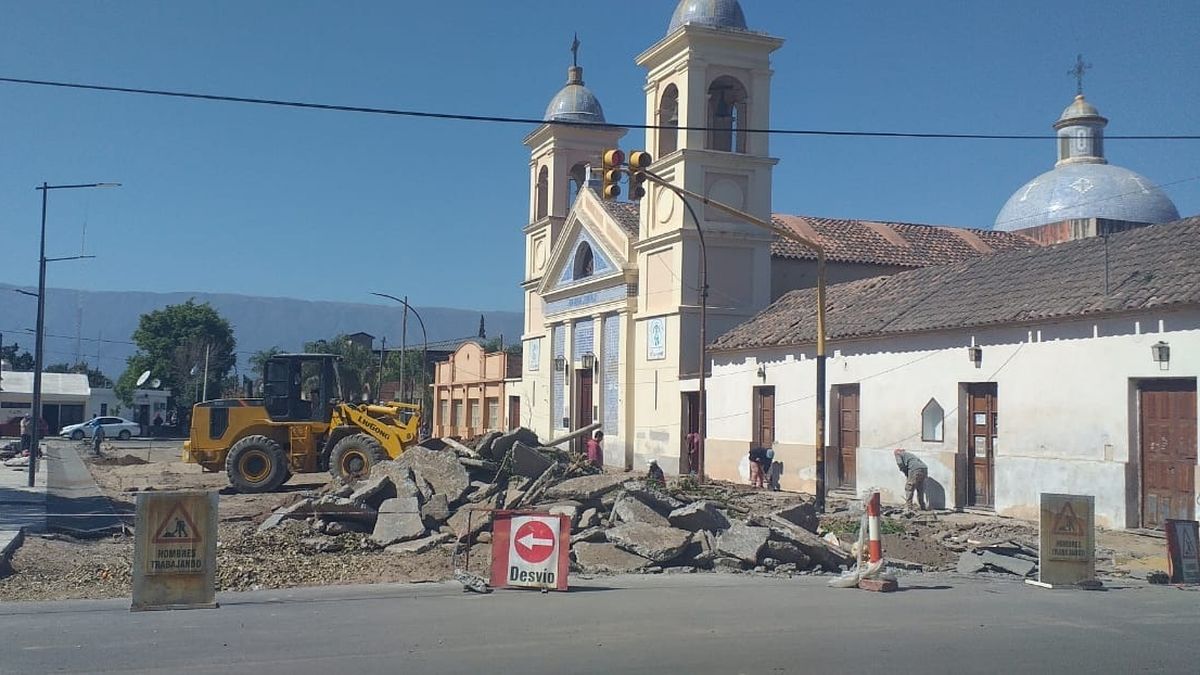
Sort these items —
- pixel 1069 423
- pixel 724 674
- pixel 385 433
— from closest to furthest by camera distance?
pixel 724 674 < pixel 1069 423 < pixel 385 433

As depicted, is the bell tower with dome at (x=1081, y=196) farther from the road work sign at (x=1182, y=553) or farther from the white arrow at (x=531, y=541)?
the white arrow at (x=531, y=541)

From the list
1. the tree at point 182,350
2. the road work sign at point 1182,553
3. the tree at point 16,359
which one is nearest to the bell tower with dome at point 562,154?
the road work sign at point 1182,553

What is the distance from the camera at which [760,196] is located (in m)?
34.2

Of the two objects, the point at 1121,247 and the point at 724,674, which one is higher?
the point at 1121,247

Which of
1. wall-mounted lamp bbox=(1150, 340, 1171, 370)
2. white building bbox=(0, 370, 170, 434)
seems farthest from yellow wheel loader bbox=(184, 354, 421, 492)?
white building bbox=(0, 370, 170, 434)

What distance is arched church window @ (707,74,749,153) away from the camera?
3422cm

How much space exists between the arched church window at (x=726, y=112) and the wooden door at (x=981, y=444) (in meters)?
14.0

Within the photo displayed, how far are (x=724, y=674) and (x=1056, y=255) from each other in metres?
18.2

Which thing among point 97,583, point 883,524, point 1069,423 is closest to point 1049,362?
point 1069,423

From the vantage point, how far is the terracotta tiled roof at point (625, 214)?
123ft

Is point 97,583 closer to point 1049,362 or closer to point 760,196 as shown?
point 1049,362

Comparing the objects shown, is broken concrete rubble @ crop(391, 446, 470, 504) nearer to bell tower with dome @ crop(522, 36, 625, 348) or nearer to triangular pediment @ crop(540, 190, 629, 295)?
triangular pediment @ crop(540, 190, 629, 295)

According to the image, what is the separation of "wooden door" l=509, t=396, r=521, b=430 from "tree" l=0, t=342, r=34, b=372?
Result: 73.7 metres

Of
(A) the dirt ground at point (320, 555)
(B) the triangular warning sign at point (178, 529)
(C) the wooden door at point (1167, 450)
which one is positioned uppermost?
(C) the wooden door at point (1167, 450)
